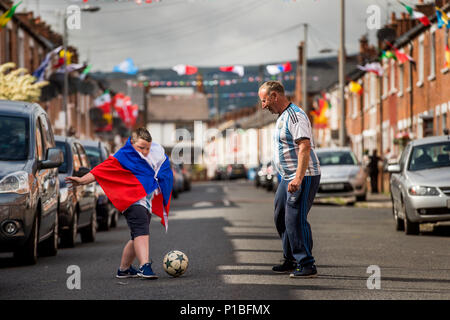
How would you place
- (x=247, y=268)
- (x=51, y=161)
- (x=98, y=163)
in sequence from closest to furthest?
(x=247, y=268) < (x=51, y=161) < (x=98, y=163)

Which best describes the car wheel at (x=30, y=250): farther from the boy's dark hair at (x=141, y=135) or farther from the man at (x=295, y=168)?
the man at (x=295, y=168)

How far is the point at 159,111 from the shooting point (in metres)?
122

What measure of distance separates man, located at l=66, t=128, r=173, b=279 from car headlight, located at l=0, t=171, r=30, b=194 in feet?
4.50

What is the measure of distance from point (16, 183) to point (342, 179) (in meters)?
17.4

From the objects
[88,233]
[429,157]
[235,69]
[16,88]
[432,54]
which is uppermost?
[432,54]

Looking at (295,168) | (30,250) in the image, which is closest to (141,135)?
(295,168)

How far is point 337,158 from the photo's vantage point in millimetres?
28703

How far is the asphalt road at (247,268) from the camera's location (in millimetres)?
8062

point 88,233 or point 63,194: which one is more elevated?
point 63,194

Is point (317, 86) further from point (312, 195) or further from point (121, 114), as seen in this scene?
point (312, 195)

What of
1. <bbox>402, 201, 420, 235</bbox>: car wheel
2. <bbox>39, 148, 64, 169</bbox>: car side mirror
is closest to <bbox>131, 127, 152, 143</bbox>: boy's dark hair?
<bbox>39, 148, 64, 169</bbox>: car side mirror

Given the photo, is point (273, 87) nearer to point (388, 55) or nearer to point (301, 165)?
point (301, 165)

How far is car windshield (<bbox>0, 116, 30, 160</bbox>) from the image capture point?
11156 mm
